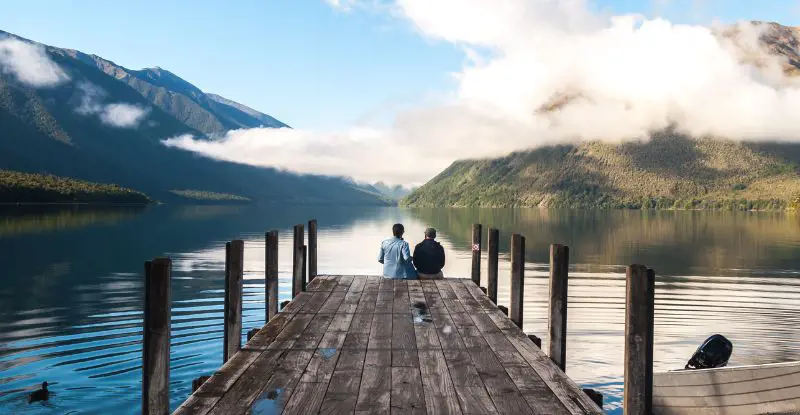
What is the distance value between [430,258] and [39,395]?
9693 millimetres

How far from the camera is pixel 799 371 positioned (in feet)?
28.3

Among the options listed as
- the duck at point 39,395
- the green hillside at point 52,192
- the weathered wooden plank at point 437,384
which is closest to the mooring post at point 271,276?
the duck at point 39,395

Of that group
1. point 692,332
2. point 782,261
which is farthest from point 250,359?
point 782,261

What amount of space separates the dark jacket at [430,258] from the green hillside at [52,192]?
11773cm

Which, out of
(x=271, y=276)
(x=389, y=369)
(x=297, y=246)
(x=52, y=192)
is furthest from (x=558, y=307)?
(x=52, y=192)

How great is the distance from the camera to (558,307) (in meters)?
10.6

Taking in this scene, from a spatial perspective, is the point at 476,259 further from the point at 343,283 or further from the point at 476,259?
the point at 343,283

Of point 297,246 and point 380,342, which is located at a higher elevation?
point 297,246

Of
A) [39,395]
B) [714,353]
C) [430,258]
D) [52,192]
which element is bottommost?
[39,395]

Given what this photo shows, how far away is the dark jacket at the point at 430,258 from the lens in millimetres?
17750

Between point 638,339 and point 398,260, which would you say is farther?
point 398,260

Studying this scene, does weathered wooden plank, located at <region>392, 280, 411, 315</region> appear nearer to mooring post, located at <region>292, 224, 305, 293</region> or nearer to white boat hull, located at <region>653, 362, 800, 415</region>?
mooring post, located at <region>292, 224, 305, 293</region>

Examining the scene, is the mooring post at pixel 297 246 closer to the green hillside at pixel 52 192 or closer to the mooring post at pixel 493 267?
the mooring post at pixel 493 267

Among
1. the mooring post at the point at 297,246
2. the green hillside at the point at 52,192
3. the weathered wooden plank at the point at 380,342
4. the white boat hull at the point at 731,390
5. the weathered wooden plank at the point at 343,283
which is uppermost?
the green hillside at the point at 52,192
